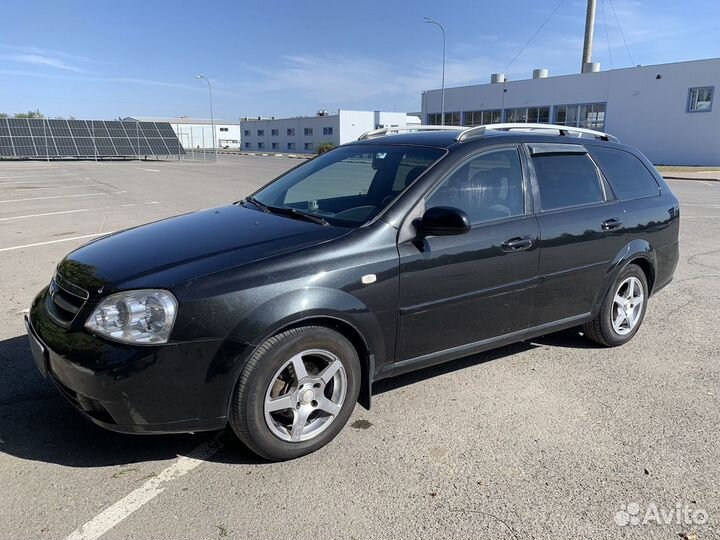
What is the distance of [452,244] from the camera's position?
3457 mm

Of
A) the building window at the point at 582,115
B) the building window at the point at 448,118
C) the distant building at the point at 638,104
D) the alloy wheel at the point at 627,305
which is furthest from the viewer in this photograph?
the building window at the point at 448,118

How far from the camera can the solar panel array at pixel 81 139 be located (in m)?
41.2

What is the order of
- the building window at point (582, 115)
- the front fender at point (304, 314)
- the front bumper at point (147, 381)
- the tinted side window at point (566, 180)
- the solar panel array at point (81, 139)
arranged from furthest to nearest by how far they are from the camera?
the solar panel array at point (81, 139) → the building window at point (582, 115) → the tinted side window at point (566, 180) → the front fender at point (304, 314) → the front bumper at point (147, 381)

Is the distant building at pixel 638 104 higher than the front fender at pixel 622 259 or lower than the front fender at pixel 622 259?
higher

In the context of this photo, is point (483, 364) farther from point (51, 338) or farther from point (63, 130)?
point (63, 130)

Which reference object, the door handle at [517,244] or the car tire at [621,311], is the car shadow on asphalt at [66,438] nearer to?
the door handle at [517,244]

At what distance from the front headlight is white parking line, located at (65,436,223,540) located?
0.74 metres

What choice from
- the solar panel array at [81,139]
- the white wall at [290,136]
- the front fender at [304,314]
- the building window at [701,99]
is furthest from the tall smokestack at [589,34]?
the front fender at [304,314]

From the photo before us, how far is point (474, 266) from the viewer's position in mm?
3562

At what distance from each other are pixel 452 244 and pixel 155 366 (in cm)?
184

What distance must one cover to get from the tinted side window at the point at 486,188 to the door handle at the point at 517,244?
18 centimetres

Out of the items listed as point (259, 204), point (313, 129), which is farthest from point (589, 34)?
point (259, 204)

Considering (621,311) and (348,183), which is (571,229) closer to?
(621,311)

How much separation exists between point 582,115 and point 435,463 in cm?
4413
